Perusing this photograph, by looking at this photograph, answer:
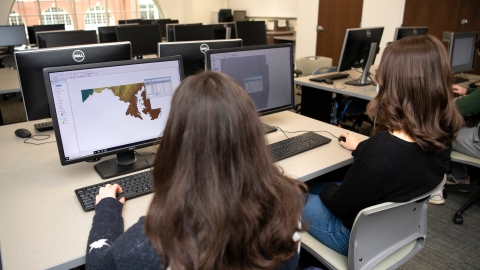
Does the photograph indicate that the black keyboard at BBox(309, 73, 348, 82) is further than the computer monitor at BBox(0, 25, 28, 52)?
No

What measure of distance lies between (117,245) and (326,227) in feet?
2.69

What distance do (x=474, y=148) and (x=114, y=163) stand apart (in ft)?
6.74

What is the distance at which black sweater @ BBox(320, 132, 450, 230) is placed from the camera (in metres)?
1.12

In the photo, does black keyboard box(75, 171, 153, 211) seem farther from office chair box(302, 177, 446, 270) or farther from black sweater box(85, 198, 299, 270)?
office chair box(302, 177, 446, 270)

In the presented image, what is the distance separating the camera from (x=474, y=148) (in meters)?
2.16

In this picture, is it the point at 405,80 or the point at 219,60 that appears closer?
the point at 405,80

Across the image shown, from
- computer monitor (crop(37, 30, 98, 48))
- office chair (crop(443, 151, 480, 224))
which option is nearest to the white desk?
office chair (crop(443, 151, 480, 224))

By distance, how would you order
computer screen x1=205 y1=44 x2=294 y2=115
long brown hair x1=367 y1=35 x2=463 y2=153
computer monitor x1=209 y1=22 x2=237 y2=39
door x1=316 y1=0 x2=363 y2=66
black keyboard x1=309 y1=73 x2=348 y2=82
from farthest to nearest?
door x1=316 y1=0 x2=363 y2=66
computer monitor x1=209 y1=22 x2=237 y2=39
black keyboard x1=309 y1=73 x2=348 y2=82
computer screen x1=205 y1=44 x2=294 y2=115
long brown hair x1=367 y1=35 x2=463 y2=153

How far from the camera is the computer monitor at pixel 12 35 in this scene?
14.0 feet

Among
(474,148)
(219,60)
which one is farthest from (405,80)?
(474,148)

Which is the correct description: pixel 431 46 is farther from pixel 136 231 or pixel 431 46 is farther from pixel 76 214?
pixel 76 214

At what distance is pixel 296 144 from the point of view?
1627 millimetres

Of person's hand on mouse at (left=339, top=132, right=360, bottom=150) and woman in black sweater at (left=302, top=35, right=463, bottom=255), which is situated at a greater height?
woman in black sweater at (left=302, top=35, right=463, bottom=255)

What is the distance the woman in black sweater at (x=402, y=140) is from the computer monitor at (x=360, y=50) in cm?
160
